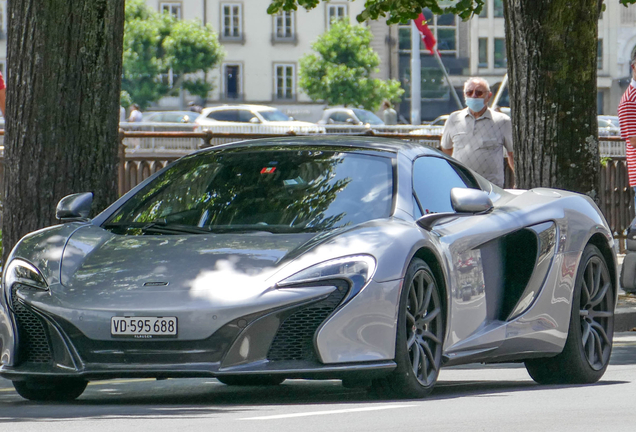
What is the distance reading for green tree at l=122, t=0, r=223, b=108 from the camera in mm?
64500

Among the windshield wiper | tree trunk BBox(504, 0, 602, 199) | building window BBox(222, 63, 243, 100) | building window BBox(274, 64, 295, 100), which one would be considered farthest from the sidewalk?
building window BBox(222, 63, 243, 100)

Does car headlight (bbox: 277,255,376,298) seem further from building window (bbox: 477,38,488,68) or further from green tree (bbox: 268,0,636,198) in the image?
building window (bbox: 477,38,488,68)

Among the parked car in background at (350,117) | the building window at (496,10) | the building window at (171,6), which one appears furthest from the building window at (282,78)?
the parked car in background at (350,117)

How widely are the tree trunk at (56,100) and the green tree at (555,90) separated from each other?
3.56m

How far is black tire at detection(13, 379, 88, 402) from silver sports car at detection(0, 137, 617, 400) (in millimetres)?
11

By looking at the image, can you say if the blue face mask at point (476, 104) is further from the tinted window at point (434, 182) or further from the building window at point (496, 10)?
the building window at point (496, 10)

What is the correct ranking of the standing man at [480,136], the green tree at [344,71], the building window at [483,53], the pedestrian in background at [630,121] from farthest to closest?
the building window at [483,53] < the green tree at [344,71] < the pedestrian in background at [630,121] < the standing man at [480,136]

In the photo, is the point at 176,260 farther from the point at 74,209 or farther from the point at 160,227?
the point at 74,209

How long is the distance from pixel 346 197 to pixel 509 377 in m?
1.93

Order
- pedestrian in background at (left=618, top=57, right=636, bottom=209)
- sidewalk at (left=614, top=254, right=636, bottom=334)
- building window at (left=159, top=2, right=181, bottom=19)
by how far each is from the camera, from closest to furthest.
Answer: sidewalk at (left=614, top=254, right=636, bottom=334), pedestrian in background at (left=618, top=57, right=636, bottom=209), building window at (left=159, top=2, right=181, bottom=19)

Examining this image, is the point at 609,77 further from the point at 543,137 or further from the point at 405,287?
the point at 405,287

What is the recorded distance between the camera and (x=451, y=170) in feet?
24.5

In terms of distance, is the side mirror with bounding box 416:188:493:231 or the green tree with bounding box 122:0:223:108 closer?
the side mirror with bounding box 416:188:493:231

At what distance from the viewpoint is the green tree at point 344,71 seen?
211 feet
